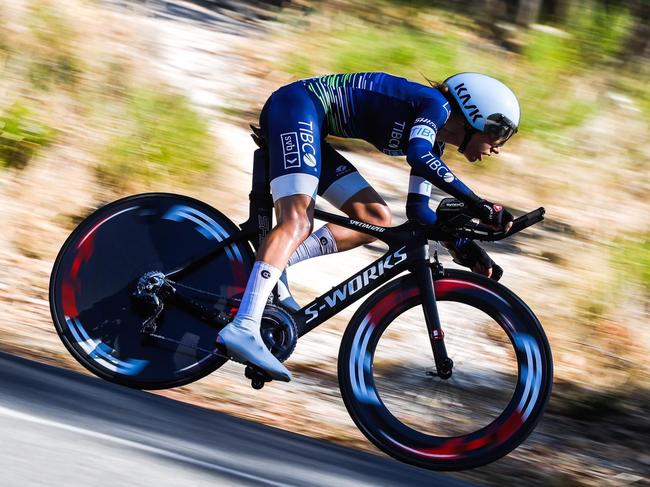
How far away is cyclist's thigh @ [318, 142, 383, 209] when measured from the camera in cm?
485

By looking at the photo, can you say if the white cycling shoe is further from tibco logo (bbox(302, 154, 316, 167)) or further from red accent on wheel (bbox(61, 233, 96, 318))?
red accent on wheel (bbox(61, 233, 96, 318))

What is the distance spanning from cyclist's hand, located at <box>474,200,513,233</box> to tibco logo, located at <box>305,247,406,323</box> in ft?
1.59

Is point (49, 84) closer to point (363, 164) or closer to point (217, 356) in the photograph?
point (363, 164)

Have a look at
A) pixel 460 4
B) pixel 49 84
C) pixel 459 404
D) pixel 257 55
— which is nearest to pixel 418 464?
pixel 459 404

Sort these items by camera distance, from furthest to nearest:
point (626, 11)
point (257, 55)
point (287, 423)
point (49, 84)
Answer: point (626, 11) → point (257, 55) → point (49, 84) → point (287, 423)

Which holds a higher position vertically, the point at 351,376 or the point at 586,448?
the point at 351,376

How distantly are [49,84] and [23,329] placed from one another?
3.22m

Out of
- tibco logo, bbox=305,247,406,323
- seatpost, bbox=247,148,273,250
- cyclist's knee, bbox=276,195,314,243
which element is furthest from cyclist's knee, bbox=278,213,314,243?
tibco logo, bbox=305,247,406,323

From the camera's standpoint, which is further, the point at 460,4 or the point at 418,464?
the point at 460,4

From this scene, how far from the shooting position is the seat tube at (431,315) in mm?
4543

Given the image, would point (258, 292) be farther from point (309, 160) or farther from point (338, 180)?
point (338, 180)

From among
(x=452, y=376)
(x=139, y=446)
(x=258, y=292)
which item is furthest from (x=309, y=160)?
(x=139, y=446)

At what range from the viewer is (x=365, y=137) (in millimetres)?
4762

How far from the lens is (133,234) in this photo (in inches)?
195
